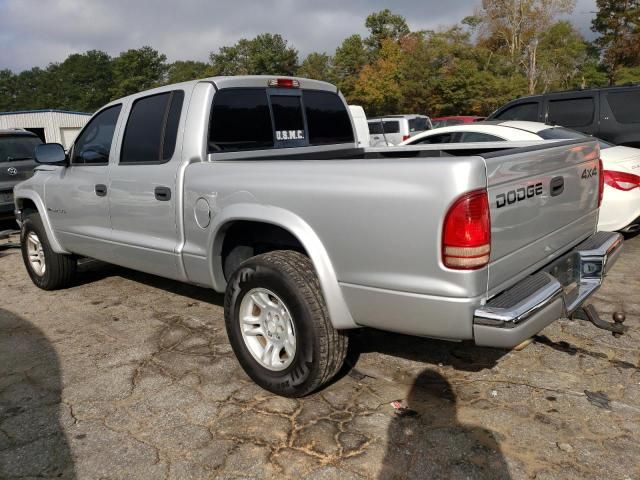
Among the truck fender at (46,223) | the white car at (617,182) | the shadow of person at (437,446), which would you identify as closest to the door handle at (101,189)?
the truck fender at (46,223)

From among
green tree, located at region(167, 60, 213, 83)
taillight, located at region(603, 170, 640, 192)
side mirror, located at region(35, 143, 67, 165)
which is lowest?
taillight, located at region(603, 170, 640, 192)

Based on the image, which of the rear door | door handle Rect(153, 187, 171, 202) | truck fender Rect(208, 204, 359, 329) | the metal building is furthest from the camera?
the metal building

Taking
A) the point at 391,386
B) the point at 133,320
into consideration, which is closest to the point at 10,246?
the point at 133,320

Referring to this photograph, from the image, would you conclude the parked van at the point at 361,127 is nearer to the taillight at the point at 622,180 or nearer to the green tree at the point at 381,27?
the taillight at the point at 622,180

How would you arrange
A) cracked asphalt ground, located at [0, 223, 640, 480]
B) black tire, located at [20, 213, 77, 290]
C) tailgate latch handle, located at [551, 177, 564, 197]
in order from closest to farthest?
1. cracked asphalt ground, located at [0, 223, 640, 480]
2. tailgate latch handle, located at [551, 177, 564, 197]
3. black tire, located at [20, 213, 77, 290]

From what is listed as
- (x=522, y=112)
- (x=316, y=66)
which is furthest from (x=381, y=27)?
(x=522, y=112)

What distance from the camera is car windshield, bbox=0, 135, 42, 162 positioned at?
909 cm

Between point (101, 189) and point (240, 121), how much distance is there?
1348 mm

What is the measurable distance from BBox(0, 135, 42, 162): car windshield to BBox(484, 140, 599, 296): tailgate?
8.91 meters

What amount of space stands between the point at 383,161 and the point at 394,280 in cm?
56

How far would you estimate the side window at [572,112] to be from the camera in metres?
8.09

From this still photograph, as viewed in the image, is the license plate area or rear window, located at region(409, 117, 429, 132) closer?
the license plate area

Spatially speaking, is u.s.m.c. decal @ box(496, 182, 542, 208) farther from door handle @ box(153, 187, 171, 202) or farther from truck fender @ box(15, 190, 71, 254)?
truck fender @ box(15, 190, 71, 254)

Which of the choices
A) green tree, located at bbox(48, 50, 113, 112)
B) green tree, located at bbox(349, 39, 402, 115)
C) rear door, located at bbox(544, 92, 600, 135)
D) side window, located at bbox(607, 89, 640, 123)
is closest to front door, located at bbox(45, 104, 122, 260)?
rear door, located at bbox(544, 92, 600, 135)
